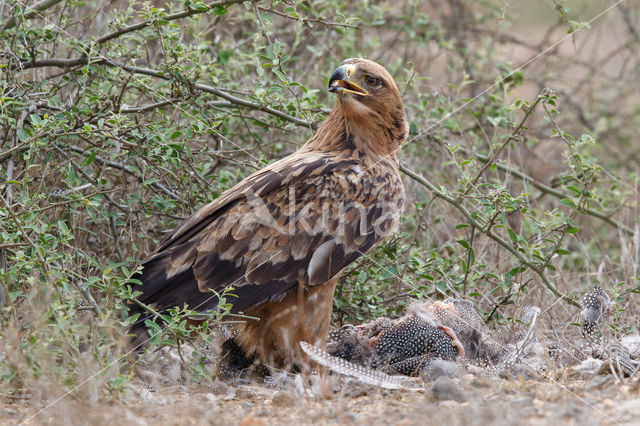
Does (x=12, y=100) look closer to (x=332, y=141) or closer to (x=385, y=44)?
(x=332, y=141)

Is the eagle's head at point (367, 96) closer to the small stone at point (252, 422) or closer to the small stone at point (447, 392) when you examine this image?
the small stone at point (447, 392)

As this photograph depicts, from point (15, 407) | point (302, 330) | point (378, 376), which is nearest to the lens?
point (15, 407)

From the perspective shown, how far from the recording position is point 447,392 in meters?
3.21

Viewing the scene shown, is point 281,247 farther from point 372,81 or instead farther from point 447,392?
point 447,392

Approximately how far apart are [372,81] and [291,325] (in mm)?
1503

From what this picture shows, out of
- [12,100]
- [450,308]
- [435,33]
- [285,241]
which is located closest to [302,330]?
[285,241]

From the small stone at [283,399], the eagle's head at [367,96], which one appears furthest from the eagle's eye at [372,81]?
the small stone at [283,399]

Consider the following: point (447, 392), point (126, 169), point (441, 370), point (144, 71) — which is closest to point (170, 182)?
point (126, 169)

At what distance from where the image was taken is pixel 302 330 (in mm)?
4121

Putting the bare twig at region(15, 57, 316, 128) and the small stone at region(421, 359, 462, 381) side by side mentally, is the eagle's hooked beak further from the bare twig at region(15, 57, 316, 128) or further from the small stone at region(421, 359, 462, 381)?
the small stone at region(421, 359, 462, 381)

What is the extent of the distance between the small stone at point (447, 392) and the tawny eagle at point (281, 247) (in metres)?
1.02

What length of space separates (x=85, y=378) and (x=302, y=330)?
1298 millimetres

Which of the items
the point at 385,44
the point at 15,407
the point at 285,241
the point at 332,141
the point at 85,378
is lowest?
the point at 15,407

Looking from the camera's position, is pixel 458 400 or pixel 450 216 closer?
pixel 458 400
